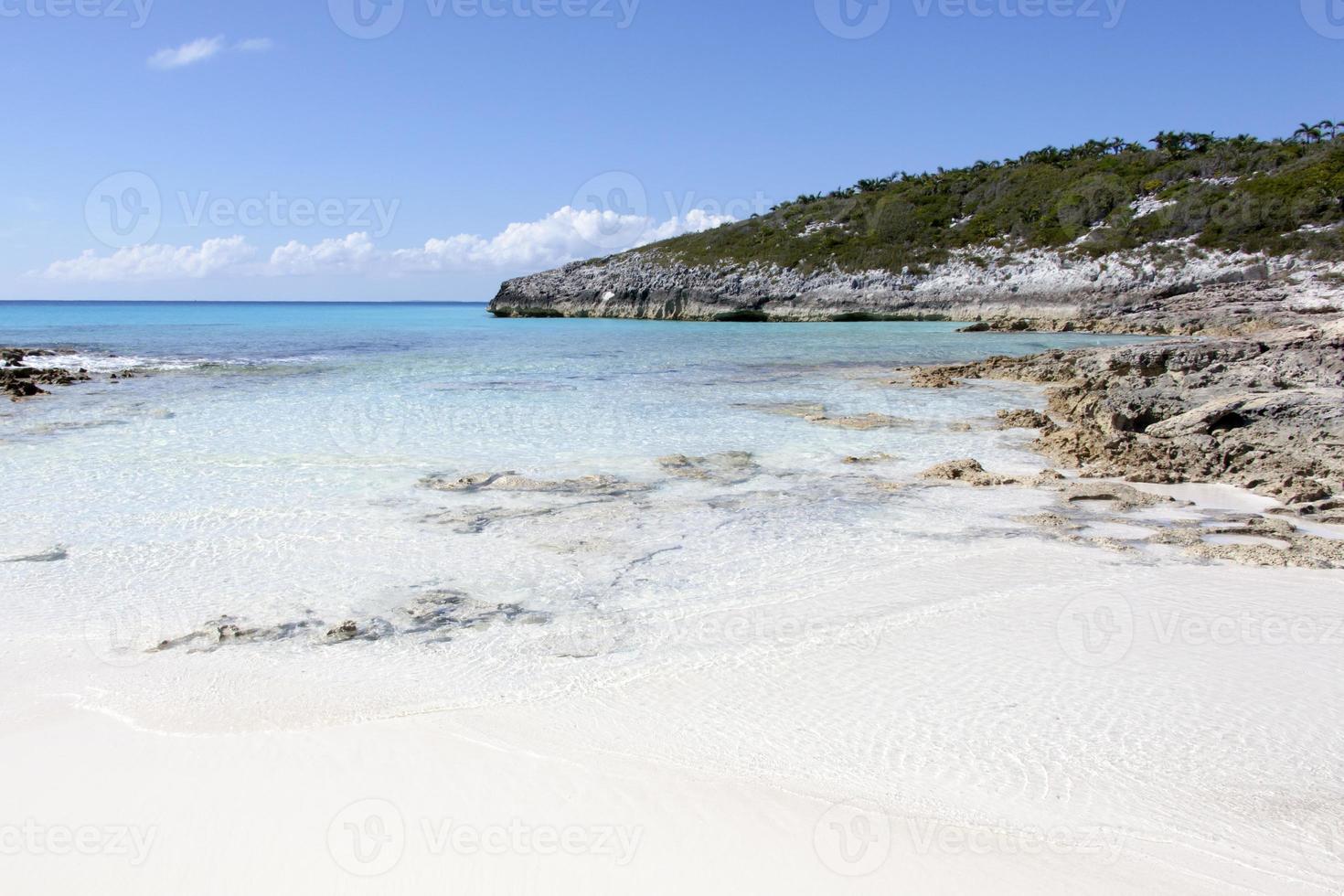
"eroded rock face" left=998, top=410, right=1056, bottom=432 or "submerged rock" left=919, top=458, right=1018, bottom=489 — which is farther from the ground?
"eroded rock face" left=998, top=410, right=1056, bottom=432

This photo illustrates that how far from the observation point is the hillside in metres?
45.0

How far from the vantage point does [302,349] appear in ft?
104

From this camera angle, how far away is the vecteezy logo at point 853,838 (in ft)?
Answer: 9.75

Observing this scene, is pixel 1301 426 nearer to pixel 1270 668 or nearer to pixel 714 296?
pixel 1270 668

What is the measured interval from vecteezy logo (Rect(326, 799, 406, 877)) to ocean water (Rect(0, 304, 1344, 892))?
75 centimetres

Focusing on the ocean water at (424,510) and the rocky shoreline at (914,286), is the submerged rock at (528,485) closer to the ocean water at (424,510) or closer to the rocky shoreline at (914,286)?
the ocean water at (424,510)

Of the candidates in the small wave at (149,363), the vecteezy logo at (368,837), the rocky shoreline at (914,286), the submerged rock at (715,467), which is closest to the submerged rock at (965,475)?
the submerged rock at (715,467)

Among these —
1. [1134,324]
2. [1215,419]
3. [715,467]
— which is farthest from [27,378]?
[1134,324]

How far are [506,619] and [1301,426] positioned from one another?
908cm

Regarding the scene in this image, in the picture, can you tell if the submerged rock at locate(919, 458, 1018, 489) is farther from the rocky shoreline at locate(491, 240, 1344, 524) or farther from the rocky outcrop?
the rocky outcrop

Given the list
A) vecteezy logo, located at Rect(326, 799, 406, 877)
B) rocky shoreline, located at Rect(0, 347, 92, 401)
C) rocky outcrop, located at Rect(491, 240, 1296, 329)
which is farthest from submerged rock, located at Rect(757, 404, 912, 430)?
rocky outcrop, located at Rect(491, 240, 1296, 329)

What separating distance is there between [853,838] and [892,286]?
56.6 metres

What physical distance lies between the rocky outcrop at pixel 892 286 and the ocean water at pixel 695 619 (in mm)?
37955

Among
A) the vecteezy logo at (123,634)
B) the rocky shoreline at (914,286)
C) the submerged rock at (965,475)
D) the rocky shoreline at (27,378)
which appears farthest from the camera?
the rocky shoreline at (914,286)
